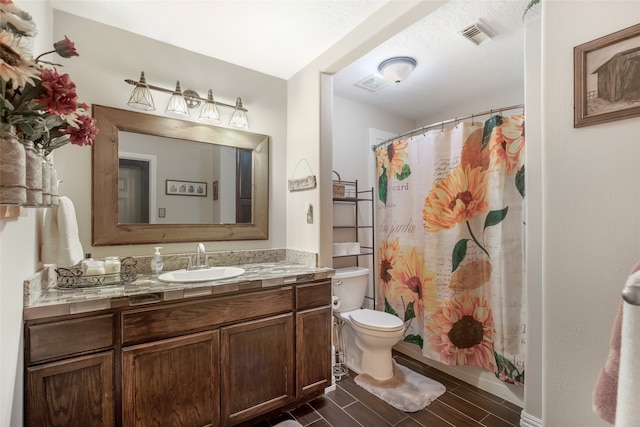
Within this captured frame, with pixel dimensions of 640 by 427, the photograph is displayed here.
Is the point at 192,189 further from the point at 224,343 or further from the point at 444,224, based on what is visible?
the point at 444,224

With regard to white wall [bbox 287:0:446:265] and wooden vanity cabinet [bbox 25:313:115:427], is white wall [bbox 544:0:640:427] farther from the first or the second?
wooden vanity cabinet [bbox 25:313:115:427]

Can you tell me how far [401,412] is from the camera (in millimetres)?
1813

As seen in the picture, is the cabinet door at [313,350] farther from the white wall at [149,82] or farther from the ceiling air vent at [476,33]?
the ceiling air vent at [476,33]

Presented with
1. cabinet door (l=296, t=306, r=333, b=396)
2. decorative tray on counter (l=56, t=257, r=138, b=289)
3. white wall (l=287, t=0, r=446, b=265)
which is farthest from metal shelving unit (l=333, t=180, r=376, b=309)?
decorative tray on counter (l=56, t=257, r=138, b=289)

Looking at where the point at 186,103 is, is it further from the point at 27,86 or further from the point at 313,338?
the point at 313,338

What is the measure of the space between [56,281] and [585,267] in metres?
A: 2.37

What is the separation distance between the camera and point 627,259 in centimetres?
83

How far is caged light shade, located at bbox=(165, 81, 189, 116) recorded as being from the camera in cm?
190

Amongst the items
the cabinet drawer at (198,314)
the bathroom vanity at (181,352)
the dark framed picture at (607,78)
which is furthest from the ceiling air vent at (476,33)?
the cabinet drawer at (198,314)

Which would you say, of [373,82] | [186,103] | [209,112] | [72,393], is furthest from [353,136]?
[72,393]

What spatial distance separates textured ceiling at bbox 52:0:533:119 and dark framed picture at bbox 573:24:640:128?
1043mm

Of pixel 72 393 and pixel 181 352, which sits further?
pixel 181 352

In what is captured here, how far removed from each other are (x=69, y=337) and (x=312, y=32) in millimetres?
2130

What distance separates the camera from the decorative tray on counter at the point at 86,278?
144 cm
